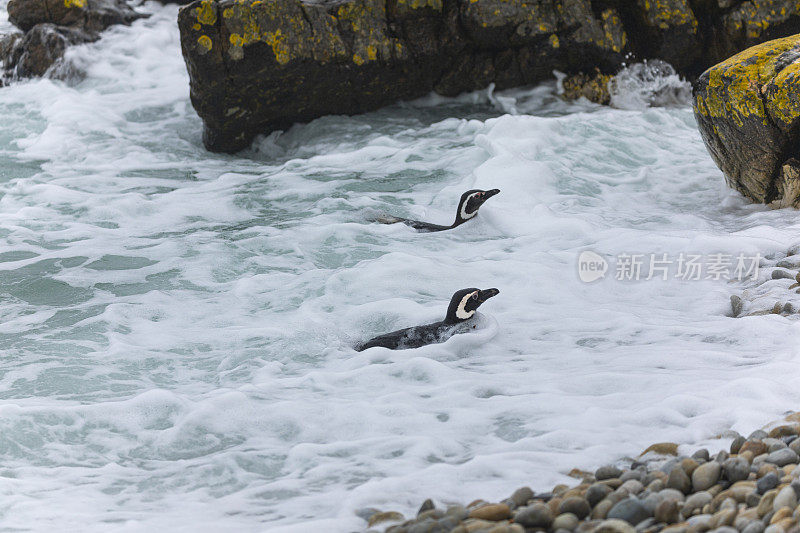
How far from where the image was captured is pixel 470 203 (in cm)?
661

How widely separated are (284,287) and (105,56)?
8463mm

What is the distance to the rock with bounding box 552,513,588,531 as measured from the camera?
2.62 metres

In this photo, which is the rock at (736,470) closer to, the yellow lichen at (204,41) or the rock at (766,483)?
the rock at (766,483)

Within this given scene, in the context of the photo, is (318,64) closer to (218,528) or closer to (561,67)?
(561,67)

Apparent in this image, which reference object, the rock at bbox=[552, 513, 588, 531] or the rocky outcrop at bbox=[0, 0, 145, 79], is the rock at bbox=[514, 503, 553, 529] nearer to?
the rock at bbox=[552, 513, 588, 531]

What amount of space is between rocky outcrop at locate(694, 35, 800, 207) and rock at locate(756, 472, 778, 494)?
156 inches

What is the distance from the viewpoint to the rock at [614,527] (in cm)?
251

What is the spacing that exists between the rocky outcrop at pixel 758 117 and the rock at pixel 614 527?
440 centimetres

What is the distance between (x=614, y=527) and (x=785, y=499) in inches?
21.1

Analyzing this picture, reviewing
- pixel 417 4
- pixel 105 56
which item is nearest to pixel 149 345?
pixel 417 4

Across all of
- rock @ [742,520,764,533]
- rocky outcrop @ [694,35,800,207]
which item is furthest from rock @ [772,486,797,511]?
rocky outcrop @ [694,35,800,207]

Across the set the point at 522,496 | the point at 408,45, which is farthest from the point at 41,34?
the point at 522,496

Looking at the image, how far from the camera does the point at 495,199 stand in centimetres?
714

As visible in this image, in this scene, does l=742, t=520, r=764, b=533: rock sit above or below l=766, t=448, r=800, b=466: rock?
above
